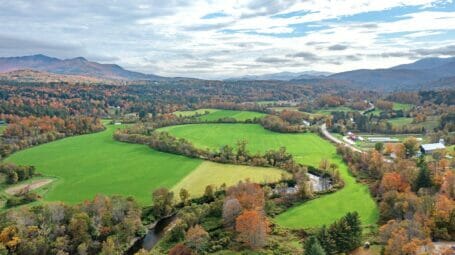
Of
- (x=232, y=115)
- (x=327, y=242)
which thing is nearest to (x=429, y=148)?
(x=327, y=242)

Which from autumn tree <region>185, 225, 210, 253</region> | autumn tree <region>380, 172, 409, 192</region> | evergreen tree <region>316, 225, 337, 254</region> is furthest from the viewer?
autumn tree <region>380, 172, 409, 192</region>

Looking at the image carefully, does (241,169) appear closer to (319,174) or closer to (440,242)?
(319,174)

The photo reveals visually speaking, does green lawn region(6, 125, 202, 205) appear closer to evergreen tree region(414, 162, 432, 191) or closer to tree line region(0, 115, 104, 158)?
tree line region(0, 115, 104, 158)

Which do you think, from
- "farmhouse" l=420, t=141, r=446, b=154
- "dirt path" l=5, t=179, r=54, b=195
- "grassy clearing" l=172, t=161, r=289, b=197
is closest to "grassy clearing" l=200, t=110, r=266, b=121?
"farmhouse" l=420, t=141, r=446, b=154

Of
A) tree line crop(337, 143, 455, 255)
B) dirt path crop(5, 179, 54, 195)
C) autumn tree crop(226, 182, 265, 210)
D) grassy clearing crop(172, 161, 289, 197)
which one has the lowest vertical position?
dirt path crop(5, 179, 54, 195)

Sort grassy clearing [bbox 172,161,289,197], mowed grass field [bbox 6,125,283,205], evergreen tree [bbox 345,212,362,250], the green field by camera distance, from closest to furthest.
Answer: evergreen tree [bbox 345,212,362,250] < mowed grass field [bbox 6,125,283,205] < grassy clearing [bbox 172,161,289,197] < the green field

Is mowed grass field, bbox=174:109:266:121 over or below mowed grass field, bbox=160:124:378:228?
over

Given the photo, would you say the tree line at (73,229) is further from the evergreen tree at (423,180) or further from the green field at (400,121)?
the green field at (400,121)
